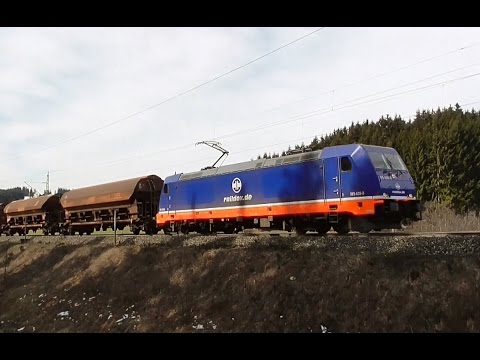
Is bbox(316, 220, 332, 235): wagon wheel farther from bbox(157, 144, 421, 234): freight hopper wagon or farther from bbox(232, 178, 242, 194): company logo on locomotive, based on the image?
bbox(232, 178, 242, 194): company logo on locomotive

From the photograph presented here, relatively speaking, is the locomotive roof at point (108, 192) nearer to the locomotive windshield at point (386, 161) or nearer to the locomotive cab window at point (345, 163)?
the locomotive cab window at point (345, 163)

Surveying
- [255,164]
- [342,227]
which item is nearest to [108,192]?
[255,164]

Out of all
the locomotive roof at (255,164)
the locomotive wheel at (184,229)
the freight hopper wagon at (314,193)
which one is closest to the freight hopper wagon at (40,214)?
the locomotive wheel at (184,229)

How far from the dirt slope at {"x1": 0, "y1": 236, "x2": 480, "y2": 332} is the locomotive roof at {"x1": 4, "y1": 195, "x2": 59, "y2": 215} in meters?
18.6

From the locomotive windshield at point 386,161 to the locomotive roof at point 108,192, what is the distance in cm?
1634

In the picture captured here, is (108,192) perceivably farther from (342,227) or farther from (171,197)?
(342,227)

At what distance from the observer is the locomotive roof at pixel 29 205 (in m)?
37.5

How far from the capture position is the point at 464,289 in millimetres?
8570

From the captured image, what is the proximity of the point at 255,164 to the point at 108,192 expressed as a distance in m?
13.6

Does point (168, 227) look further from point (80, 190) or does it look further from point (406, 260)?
point (406, 260)

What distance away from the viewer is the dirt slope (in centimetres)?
892

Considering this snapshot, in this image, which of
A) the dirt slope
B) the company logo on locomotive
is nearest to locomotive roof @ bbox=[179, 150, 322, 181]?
the company logo on locomotive

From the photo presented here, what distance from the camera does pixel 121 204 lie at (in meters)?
29.0
